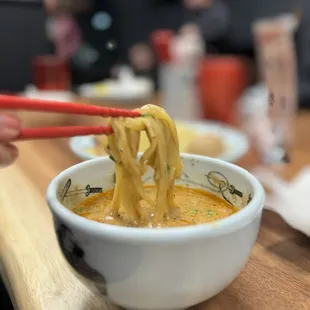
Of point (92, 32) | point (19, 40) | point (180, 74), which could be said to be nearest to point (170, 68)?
point (180, 74)

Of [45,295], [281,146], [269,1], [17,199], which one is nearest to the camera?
[45,295]

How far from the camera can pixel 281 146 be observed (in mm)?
967

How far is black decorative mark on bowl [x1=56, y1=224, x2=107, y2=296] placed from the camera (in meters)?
0.39

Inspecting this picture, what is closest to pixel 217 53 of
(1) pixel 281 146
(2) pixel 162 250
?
(1) pixel 281 146

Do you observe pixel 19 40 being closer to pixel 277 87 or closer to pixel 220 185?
pixel 277 87

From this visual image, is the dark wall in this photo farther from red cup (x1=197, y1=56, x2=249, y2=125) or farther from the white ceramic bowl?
the white ceramic bowl

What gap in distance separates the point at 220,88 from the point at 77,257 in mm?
851

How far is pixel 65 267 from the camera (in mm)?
524

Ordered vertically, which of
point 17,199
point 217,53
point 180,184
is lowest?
point 217,53

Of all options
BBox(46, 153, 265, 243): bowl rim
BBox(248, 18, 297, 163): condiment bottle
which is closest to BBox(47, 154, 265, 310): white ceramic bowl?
BBox(46, 153, 265, 243): bowl rim

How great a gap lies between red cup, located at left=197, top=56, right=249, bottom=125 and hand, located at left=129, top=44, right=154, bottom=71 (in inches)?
32.3

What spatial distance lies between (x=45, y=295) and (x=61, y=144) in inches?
21.5

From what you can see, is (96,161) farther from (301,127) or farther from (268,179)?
(301,127)

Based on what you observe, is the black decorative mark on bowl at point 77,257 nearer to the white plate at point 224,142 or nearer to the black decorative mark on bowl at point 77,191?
the black decorative mark on bowl at point 77,191
